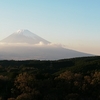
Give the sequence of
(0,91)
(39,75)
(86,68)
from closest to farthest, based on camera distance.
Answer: (0,91) → (39,75) → (86,68)

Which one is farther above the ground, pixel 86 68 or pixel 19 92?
pixel 86 68

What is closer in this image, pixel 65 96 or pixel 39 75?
pixel 65 96

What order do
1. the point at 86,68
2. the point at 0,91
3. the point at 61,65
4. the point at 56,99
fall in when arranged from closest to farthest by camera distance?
the point at 56,99, the point at 0,91, the point at 86,68, the point at 61,65

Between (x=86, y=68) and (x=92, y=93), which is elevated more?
(x=86, y=68)

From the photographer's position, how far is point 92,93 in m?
68.2

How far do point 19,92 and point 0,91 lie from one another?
7169 mm

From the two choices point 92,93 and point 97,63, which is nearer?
point 92,93

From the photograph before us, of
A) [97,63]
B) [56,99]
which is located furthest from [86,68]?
[56,99]

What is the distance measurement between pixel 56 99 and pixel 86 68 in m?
37.1

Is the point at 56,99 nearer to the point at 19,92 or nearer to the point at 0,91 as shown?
the point at 19,92

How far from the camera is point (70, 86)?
70.6 metres

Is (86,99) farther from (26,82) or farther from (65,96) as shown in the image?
(26,82)

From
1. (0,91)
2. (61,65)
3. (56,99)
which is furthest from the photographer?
Answer: (61,65)

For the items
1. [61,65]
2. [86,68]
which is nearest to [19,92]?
[86,68]
